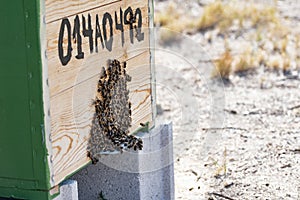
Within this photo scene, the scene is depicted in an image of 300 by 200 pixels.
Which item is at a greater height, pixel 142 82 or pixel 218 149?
pixel 142 82

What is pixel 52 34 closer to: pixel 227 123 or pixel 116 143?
pixel 116 143

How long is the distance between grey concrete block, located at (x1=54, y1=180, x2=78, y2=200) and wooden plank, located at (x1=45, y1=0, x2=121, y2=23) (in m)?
0.70

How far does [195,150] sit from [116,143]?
178 centimetres

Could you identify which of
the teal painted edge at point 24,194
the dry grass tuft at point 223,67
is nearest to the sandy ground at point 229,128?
the dry grass tuft at point 223,67

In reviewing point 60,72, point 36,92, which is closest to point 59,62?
point 60,72

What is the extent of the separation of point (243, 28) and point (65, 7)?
20.1 ft

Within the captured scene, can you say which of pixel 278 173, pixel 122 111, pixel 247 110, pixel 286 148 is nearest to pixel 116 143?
pixel 122 111

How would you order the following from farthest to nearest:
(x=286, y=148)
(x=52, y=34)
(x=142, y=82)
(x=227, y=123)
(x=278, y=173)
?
(x=227, y=123), (x=286, y=148), (x=278, y=173), (x=142, y=82), (x=52, y=34)

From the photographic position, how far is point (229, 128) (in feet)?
19.0

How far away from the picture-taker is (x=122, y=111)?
3703 mm

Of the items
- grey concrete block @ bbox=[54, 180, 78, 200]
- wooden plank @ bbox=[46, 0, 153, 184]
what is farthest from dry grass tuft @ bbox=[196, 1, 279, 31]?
grey concrete block @ bbox=[54, 180, 78, 200]

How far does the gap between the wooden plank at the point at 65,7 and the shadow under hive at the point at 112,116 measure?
1.10ft

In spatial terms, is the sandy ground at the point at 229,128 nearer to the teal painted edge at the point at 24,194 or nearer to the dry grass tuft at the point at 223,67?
the dry grass tuft at the point at 223,67

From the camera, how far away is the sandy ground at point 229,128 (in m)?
4.67
